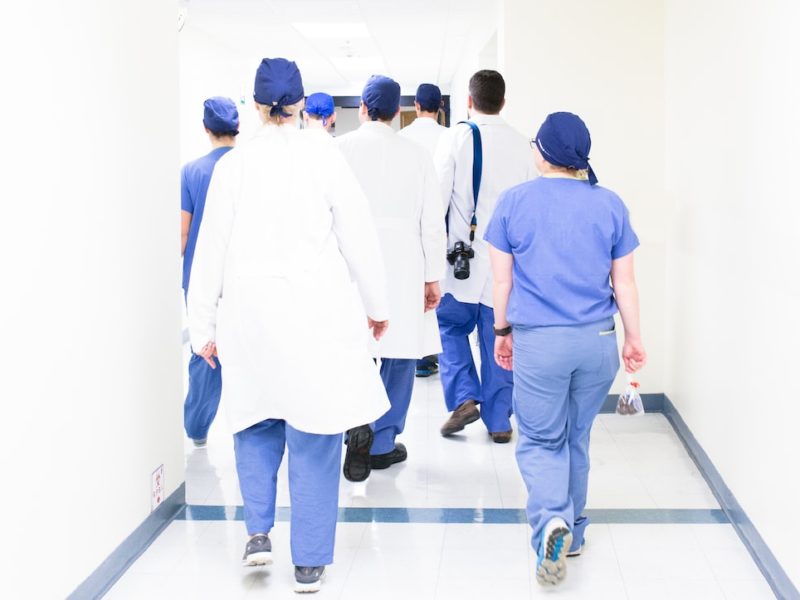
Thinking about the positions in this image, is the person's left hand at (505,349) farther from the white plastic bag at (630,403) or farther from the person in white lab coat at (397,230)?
the person in white lab coat at (397,230)

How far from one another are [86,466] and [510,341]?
4.14 feet

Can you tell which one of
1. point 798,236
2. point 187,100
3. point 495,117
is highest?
point 187,100

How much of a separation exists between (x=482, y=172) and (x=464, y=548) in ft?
5.53

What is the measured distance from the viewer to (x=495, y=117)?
421cm

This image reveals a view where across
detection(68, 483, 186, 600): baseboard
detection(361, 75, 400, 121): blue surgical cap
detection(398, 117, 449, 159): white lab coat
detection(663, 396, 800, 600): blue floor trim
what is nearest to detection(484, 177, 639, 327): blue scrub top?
detection(663, 396, 800, 600): blue floor trim

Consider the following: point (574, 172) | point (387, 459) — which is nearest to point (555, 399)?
point (574, 172)

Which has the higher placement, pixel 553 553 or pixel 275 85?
pixel 275 85

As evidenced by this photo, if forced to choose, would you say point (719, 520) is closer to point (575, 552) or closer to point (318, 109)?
point (575, 552)

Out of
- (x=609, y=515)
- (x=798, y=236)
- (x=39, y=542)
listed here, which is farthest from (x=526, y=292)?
(x=39, y=542)

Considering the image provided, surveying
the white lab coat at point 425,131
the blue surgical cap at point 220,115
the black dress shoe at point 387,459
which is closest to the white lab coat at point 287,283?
the black dress shoe at point 387,459

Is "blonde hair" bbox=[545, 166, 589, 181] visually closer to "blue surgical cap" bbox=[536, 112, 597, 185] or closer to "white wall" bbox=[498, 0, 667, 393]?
"blue surgical cap" bbox=[536, 112, 597, 185]

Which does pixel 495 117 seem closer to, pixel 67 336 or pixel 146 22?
pixel 146 22

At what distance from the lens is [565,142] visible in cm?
281

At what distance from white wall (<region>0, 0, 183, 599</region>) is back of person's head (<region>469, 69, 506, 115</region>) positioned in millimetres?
1294
